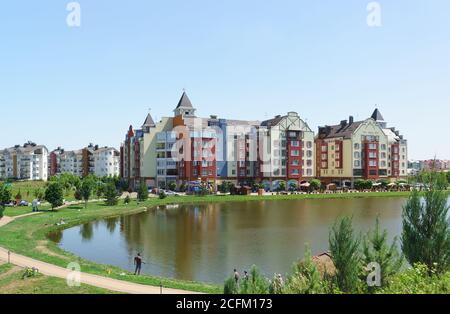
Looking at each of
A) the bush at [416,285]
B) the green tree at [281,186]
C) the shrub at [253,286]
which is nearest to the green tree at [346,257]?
the bush at [416,285]

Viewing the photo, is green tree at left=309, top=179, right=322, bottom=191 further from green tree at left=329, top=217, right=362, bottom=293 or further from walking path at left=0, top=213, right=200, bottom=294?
green tree at left=329, top=217, right=362, bottom=293

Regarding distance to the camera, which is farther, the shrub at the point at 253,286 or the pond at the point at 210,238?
the pond at the point at 210,238

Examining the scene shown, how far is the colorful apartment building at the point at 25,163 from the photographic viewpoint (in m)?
138

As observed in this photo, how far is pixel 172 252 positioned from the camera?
30.9 meters

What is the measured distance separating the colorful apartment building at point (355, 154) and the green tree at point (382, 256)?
8478cm

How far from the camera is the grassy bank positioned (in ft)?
70.9

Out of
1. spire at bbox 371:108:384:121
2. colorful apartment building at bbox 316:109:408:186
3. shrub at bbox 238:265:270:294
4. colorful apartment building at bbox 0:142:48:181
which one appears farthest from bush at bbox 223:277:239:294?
colorful apartment building at bbox 0:142:48:181

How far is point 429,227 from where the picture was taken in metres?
17.3

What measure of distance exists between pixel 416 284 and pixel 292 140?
80.3m

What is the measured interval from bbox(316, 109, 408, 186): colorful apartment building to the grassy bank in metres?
24.3

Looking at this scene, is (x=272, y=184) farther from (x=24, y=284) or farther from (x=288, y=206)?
(x=24, y=284)

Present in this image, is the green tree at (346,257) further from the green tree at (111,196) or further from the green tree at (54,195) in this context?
the green tree at (111,196)

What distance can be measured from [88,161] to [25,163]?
21.1 meters

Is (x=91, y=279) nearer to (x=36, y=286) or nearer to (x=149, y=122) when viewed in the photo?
(x=36, y=286)
